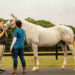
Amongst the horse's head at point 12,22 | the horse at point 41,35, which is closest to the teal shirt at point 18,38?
the horse at point 41,35

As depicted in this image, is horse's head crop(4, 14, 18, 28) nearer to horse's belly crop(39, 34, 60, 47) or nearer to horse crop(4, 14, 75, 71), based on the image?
horse crop(4, 14, 75, 71)

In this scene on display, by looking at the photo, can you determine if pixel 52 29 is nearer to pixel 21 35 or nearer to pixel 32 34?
pixel 32 34

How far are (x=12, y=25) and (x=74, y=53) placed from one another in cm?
270

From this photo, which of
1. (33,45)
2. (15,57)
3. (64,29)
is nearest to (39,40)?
(33,45)

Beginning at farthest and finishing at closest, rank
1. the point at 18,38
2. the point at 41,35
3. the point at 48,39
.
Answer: the point at 48,39 → the point at 41,35 → the point at 18,38

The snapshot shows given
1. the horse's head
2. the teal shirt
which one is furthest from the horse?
the teal shirt

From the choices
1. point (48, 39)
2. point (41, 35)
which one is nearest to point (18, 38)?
point (41, 35)

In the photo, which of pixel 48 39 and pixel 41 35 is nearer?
pixel 41 35

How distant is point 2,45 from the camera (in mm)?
7316

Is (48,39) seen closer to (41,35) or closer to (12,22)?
(41,35)

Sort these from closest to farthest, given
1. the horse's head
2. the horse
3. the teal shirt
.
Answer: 1. the teal shirt
2. the horse
3. the horse's head

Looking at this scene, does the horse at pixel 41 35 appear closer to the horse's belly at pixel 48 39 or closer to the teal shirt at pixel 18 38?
the horse's belly at pixel 48 39

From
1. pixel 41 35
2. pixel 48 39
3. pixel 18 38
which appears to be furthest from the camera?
pixel 48 39

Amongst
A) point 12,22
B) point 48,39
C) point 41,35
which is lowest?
point 48,39
